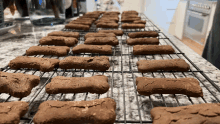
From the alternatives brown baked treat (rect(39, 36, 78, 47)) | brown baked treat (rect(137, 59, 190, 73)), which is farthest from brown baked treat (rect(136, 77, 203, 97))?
brown baked treat (rect(39, 36, 78, 47))

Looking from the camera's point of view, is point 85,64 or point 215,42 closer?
point 85,64

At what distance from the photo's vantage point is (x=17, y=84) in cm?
80

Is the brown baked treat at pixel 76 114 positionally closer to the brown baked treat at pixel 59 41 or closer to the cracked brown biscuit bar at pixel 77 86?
the cracked brown biscuit bar at pixel 77 86

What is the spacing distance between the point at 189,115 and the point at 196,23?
2236 millimetres

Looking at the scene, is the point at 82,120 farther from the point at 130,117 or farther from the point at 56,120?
the point at 130,117

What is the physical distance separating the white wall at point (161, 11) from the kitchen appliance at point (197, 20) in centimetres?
47

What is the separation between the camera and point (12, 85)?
79 centimetres

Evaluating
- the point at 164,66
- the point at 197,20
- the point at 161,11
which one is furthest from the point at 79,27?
the point at 161,11

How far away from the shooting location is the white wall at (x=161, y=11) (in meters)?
3.17

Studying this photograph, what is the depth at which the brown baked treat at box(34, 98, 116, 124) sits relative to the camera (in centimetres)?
61

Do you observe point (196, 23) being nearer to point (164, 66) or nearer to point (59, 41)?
point (164, 66)

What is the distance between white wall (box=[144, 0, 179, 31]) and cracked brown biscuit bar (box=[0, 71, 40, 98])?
9.78 ft

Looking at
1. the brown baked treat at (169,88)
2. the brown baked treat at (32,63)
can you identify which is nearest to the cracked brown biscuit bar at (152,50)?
the brown baked treat at (169,88)

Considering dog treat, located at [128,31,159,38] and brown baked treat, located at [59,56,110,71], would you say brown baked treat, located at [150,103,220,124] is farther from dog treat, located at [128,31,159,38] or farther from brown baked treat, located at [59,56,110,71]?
dog treat, located at [128,31,159,38]
